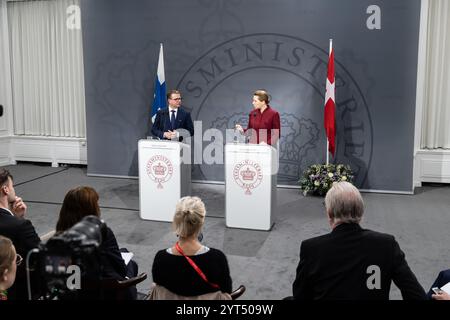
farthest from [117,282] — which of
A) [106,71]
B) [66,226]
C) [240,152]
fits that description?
[106,71]

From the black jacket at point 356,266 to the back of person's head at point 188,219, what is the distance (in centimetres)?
59

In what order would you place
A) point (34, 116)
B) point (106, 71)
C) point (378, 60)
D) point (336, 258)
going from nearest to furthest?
point (336, 258) → point (378, 60) → point (106, 71) → point (34, 116)

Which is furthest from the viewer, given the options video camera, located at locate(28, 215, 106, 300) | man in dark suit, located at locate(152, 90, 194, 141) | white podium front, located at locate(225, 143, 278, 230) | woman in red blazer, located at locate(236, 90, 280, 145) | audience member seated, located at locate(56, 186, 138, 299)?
man in dark suit, located at locate(152, 90, 194, 141)

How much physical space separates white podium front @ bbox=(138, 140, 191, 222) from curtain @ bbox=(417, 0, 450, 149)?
12.1 feet

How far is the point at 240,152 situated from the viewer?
215 inches

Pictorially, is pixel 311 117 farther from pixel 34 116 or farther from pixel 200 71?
pixel 34 116

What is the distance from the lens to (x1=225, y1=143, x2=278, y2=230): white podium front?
5.42 meters

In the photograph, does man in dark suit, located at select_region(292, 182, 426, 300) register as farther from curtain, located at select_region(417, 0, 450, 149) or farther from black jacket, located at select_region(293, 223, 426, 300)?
curtain, located at select_region(417, 0, 450, 149)

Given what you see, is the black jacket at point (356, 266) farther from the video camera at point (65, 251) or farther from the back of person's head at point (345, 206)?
the video camera at point (65, 251)

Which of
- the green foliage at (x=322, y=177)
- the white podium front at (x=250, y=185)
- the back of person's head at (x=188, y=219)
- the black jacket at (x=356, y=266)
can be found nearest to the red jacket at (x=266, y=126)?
the white podium front at (x=250, y=185)

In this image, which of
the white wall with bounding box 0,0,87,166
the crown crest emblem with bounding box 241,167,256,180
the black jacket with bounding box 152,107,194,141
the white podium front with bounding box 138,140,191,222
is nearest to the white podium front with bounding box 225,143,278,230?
the crown crest emblem with bounding box 241,167,256,180

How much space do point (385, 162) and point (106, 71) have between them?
4379 mm

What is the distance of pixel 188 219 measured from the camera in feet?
8.60

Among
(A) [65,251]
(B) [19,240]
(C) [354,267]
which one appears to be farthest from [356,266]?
(B) [19,240]
